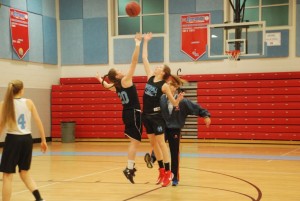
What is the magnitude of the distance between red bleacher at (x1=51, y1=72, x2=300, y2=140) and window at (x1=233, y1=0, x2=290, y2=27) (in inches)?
79.6

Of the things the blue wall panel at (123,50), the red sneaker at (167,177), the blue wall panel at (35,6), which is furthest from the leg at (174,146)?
the blue wall panel at (35,6)

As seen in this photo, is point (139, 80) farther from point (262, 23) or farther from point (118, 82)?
point (118, 82)

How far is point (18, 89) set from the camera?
19.0 feet

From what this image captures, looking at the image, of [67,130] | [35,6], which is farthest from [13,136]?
[35,6]

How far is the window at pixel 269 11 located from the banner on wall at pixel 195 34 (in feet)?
5.15

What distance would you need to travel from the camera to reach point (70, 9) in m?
18.8

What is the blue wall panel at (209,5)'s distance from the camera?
16828 mm

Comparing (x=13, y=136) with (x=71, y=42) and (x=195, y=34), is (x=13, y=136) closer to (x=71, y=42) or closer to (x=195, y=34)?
(x=195, y=34)

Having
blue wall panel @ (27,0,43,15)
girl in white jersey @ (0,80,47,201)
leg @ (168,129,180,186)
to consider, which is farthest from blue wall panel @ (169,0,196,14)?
girl in white jersey @ (0,80,47,201)

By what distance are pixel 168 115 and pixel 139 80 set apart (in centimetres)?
994

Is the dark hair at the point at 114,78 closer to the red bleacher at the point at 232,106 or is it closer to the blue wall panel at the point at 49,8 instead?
the red bleacher at the point at 232,106

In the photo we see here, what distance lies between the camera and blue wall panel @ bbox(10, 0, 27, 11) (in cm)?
1622

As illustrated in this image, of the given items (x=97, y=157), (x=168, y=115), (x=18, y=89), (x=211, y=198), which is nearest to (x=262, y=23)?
(x=97, y=157)

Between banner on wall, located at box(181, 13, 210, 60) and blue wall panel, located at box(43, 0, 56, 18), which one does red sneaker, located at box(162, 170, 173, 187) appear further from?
blue wall panel, located at box(43, 0, 56, 18)
